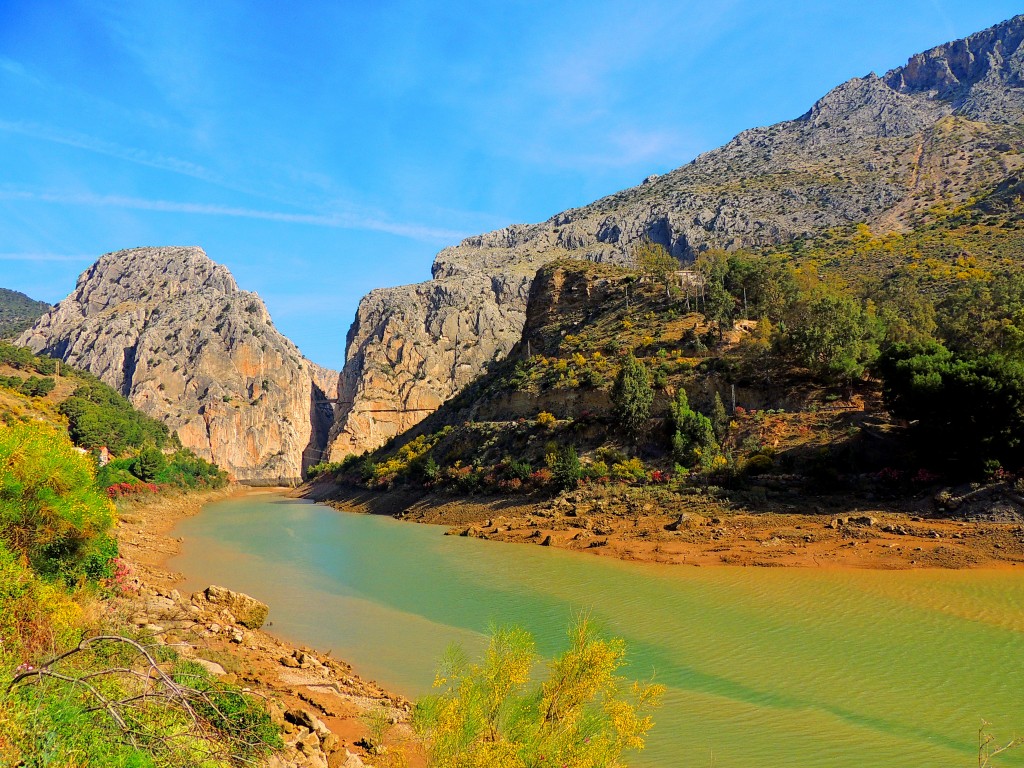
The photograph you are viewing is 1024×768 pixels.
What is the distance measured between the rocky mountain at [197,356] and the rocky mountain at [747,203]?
47.8 ft

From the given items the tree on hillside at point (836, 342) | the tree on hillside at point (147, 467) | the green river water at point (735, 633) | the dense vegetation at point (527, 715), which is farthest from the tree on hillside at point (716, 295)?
the tree on hillside at point (147, 467)

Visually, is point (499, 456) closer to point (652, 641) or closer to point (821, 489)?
point (821, 489)

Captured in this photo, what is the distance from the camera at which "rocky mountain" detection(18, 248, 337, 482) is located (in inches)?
4732

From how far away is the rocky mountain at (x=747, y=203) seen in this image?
8606 cm

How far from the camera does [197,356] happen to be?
12612 centimetres

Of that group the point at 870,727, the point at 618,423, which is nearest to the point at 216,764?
the point at 870,727

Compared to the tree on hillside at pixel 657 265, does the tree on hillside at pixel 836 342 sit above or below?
below

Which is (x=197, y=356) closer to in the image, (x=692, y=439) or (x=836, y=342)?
(x=692, y=439)

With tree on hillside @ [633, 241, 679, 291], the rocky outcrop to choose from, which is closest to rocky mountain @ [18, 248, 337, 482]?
tree on hillside @ [633, 241, 679, 291]

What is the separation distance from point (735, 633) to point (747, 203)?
95.2 meters

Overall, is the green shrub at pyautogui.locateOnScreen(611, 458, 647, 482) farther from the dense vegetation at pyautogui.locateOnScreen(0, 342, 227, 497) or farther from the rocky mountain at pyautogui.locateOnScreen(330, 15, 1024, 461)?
the rocky mountain at pyautogui.locateOnScreen(330, 15, 1024, 461)

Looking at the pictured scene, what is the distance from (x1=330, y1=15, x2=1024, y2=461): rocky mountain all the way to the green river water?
77512 mm

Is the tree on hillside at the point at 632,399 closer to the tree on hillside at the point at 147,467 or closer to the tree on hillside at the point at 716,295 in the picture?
the tree on hillside at the point at 716,295

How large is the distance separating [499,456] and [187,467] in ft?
167
